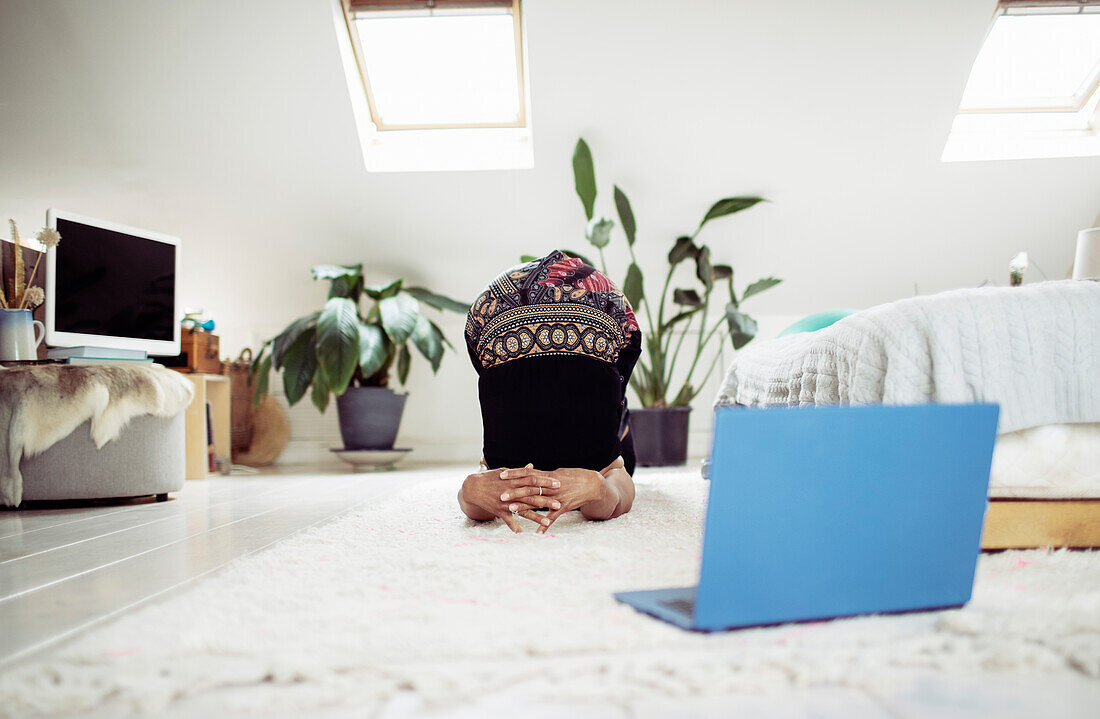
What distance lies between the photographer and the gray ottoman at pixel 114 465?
7.30 feet

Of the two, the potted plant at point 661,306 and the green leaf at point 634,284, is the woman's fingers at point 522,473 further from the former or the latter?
the green leaf at point 634,284

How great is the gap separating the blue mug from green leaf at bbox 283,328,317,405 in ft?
4.00

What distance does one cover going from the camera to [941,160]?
3.70 meters

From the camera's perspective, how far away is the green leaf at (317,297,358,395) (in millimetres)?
3369

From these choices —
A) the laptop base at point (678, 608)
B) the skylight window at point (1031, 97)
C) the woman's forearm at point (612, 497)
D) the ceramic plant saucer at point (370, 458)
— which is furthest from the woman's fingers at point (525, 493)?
the skylight window at point (1031, 97)

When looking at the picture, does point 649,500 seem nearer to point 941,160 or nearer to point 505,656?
point 505,656

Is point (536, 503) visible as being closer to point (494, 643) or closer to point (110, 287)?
point (494, 643)

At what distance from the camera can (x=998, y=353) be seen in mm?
1283

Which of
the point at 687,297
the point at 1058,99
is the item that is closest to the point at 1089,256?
the point at 687,297

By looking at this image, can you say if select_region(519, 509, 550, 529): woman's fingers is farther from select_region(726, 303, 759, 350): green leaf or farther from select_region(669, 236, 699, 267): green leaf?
select_region(669, 236, 699, 267): green leaf

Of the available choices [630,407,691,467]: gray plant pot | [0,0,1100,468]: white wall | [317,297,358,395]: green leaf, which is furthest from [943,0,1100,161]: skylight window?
[317,297,358,395]: green leaf

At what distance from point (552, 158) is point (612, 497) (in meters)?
2.47

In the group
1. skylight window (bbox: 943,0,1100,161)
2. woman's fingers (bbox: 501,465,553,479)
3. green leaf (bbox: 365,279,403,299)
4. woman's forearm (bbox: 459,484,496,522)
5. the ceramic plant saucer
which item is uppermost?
skylight window (bbox: 943,0,1100,161)

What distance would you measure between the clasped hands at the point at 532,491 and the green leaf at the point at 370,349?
2031 mm
